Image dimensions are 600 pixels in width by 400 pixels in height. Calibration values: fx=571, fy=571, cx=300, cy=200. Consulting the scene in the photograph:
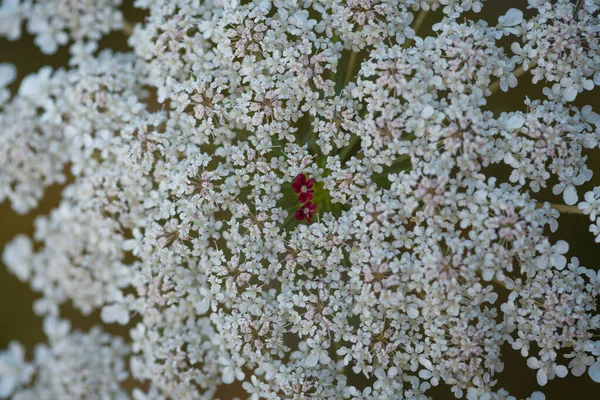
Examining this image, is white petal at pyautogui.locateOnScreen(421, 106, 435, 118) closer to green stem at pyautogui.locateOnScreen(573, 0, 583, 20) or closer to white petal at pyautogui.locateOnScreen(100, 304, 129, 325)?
green stem at pyautogui.locateOnScreen(573, 0, 583, 20)

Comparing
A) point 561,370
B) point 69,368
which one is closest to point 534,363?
point 561,370

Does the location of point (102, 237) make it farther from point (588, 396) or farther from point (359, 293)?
point (588, 396)

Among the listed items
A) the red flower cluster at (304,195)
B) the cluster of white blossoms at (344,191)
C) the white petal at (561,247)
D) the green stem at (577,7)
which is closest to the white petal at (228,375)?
the cluster of white blossoms at (344,191)

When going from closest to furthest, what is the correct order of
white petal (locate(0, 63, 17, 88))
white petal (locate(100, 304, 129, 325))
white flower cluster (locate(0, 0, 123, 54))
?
white petal (locate(100, 304, 129, 325)), white flower cluster (locate(0, 0, 123, 54)), white petal (locate(0, 63, 17, 88))

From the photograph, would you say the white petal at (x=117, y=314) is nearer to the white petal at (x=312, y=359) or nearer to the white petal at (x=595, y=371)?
the white petal at (x=312, y=359)

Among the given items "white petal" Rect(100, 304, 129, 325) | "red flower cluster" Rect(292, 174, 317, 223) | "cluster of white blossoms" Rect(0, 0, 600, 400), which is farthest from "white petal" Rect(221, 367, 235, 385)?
"red flower cluster" Rect(292, 174, 317, 223)

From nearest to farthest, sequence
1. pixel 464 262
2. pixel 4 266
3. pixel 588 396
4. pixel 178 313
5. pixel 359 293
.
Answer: pixel 464 262, pixel 359 293, pixel 178 313, pixel 588 396, pixel 4 266

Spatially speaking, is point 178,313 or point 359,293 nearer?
point 359,293

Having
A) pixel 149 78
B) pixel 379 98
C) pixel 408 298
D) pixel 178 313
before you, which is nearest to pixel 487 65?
pixel 379 98
